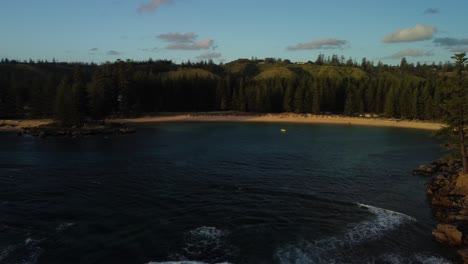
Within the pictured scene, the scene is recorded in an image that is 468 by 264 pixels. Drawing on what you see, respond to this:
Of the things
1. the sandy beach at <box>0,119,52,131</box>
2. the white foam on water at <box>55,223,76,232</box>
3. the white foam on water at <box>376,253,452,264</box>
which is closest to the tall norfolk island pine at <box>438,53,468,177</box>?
the white foam on water at <box>376,253,452,264</box>

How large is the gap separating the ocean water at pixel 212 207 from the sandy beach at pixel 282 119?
230 feet

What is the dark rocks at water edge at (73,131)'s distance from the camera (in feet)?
351

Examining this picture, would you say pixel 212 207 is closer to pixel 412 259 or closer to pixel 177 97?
pixel 412 259

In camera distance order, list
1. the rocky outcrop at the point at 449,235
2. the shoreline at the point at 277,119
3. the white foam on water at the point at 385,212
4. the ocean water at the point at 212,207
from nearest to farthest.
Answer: the ocean water at the point at 212,207 < the rocky outcrop at the point at 449,235 < the white foam on water at the point at 385,212 < the shoreline at the point at 277,119

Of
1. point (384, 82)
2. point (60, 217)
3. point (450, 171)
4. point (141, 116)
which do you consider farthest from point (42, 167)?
point (384, 82)

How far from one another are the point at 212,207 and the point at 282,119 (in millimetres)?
130241

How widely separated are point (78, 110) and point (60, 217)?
90683mm

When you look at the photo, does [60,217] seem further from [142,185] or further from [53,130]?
[53,130]

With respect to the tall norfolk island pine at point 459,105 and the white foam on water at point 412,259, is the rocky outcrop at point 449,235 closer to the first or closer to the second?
the white foam on water at point 412,259

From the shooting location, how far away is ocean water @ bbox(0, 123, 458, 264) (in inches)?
1261

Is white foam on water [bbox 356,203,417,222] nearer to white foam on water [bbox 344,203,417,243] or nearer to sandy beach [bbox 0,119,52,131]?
white foam on water [bbox 344,203,417,243]

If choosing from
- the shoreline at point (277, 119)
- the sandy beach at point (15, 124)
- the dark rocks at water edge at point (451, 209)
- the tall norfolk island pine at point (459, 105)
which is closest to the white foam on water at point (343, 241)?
the dark rocks at water edge at point (451, 209)

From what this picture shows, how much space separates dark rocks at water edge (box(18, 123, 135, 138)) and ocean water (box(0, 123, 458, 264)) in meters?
22.1

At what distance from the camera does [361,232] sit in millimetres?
36844
